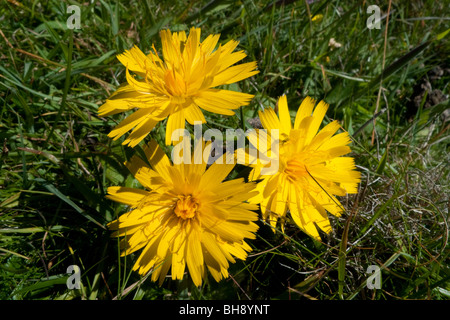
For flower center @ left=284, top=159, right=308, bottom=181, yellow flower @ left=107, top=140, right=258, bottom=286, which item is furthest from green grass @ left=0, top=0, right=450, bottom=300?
flower center @ left=284, top=159, right=308, bottom=181

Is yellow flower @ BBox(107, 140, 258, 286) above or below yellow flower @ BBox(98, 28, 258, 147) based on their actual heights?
below

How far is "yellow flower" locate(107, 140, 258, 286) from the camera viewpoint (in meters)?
1.84

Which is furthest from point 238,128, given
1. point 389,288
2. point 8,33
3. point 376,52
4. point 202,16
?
point 8,33

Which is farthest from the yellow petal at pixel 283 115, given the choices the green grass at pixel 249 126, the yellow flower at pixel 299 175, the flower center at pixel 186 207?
the flower center at pixel 186 207

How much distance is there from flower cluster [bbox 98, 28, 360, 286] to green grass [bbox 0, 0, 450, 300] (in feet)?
0.76

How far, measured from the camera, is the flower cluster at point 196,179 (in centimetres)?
183

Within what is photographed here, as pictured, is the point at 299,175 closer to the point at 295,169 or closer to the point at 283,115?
the point at 295,169

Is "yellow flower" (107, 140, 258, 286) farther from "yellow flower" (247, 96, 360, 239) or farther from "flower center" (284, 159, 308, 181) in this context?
"flower center" (284, 159, 308, 181)

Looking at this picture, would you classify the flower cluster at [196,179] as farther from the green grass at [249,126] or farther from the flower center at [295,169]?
the green grass at [249,126]

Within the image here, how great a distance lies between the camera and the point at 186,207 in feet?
6.10

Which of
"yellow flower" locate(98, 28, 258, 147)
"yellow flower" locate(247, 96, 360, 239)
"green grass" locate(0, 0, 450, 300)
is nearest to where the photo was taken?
"yellow flower" locate(98, 28, 258, 147)

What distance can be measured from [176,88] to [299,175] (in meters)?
0.76

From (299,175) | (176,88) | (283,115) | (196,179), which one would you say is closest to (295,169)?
(299,175)
